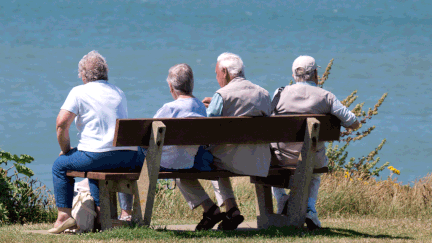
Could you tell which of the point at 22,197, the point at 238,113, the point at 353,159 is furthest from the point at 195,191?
the point at 353,159

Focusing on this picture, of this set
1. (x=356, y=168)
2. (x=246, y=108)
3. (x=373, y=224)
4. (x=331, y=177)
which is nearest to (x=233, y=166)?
(x=246, y=108)

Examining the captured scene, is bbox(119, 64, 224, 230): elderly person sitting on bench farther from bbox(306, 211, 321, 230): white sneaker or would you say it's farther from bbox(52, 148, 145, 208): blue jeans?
bbox(306, 211, 321, 230): white sneaker

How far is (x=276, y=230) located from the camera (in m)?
4.93

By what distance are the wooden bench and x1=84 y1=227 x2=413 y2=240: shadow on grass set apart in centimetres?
14

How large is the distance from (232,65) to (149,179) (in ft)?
4.02

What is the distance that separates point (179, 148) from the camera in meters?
4.82

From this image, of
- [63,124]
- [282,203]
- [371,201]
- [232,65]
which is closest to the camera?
[63,124]

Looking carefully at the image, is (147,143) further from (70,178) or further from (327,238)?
(327,238)

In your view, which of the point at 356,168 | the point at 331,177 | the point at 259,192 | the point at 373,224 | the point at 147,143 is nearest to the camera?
the point at 147,143

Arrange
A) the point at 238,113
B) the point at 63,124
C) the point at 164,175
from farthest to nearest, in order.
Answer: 1. the point at 238,113
2. the point at 63,124
3. the point at 164,175

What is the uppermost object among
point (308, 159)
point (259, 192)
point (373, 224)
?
point (308, 159)

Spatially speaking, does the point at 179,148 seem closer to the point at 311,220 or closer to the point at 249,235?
the point at 249,235

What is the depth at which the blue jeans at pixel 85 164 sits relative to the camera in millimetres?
4766

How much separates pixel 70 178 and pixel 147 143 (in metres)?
0.84
